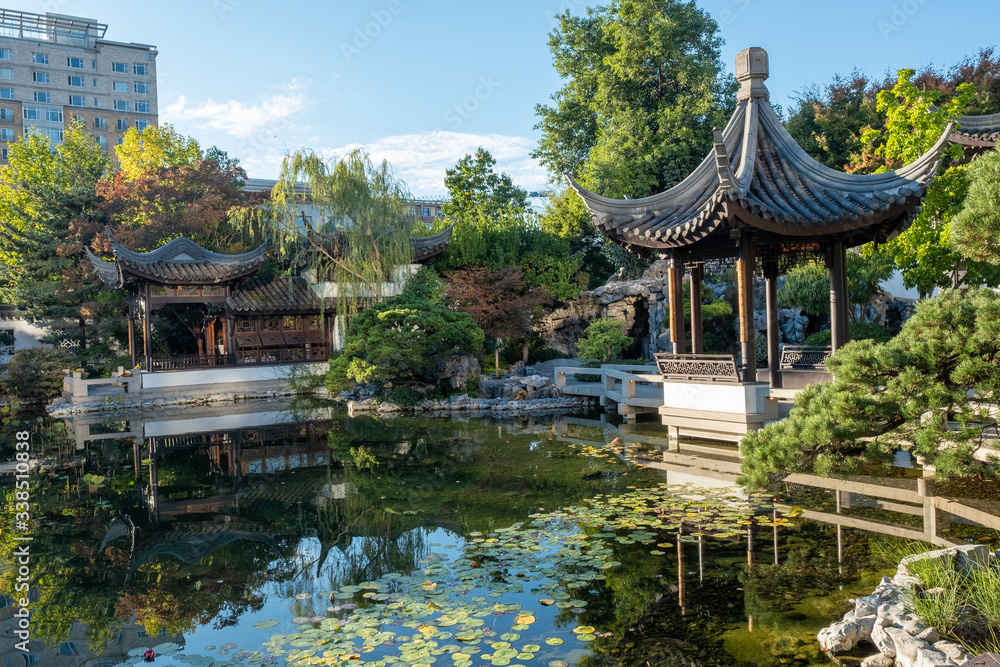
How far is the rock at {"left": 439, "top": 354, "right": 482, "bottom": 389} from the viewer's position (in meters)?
15.5

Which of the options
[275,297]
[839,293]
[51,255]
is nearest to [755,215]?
[839,293]

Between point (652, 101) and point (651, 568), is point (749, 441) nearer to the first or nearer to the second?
point (651, 568)

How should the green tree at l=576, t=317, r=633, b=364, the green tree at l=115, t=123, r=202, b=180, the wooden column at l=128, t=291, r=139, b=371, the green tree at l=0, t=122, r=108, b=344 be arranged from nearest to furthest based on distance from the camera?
the green tree at l=576, t=317, r=633, b=364 < the wooden column at l=128, t=291, r=139, b=371 < the green tree at l=0, t=122, r=108, b=344 < the green tree at l=115, t=123, r=202, b=180

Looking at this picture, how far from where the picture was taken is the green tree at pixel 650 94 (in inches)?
824

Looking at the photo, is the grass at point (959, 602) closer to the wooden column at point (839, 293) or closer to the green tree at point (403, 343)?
the wooden column at point (839, 293)

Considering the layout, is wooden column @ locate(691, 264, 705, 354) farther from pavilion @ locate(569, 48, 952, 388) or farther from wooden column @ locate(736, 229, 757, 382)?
wooden column @ locate(736, 229, 757, 382)

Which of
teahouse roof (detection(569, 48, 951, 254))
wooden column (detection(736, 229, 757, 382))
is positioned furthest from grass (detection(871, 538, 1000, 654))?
wooden column (detection(736, 229, 757, 382))

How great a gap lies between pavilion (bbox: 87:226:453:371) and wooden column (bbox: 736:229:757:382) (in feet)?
37.9

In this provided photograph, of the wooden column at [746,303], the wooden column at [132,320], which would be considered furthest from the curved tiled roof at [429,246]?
the wooden column at [746,303]

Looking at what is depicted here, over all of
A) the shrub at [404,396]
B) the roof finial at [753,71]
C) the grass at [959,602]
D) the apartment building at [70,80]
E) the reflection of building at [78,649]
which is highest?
the apartment building at [70,80]

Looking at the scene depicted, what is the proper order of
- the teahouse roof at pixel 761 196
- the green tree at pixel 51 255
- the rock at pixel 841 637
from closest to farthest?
the rock at pixel 841 637 → the teahouse roof at pixel 761 196 → the green tree at pixel 51 255

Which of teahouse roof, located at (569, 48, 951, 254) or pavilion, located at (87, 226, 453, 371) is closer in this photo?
teahouse roof, located at (569, 48, 951, 254)

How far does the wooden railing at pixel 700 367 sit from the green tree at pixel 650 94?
12.1 meters

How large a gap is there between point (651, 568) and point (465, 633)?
1.52 metres
